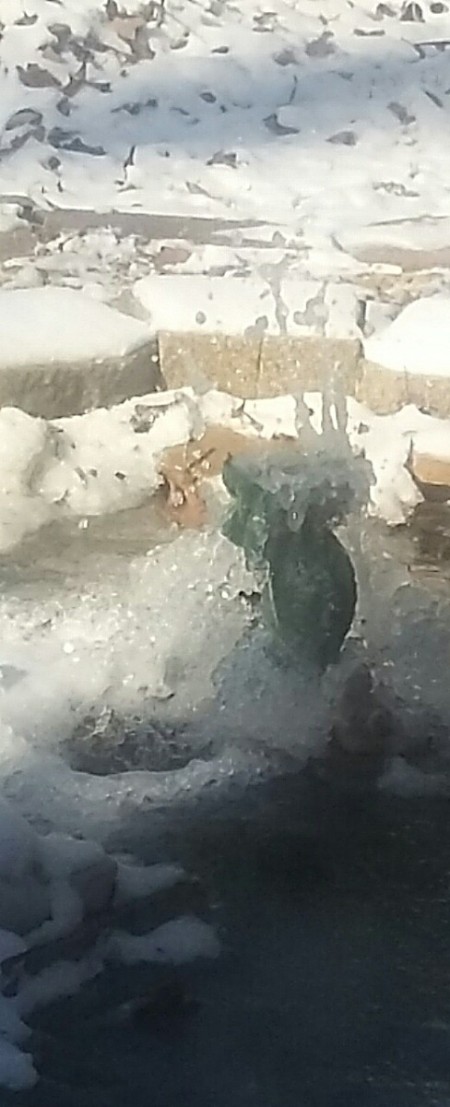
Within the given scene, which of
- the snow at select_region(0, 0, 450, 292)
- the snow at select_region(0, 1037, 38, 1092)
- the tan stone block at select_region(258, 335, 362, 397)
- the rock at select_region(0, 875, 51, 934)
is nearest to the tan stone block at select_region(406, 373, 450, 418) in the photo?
the tan stone block at select_region(258, 335, 362, 397)

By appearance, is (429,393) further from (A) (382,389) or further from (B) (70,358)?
(B) (70,358)

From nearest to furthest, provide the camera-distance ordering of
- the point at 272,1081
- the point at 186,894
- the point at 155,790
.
Result: 1. the point at 272,1081
2. the point at 186,894
3. the point at 155,790

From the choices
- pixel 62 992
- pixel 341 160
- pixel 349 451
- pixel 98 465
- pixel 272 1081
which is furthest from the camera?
pixel 341 160

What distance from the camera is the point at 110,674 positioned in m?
2.51

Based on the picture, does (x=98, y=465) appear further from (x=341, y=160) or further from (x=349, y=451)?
(x=341, y=160)

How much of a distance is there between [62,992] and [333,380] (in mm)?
1344

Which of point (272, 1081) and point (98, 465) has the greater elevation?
point (272, 1081)

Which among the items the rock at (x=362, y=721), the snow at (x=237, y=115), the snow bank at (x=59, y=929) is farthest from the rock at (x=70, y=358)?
the snow bank at (x=59, y=929)

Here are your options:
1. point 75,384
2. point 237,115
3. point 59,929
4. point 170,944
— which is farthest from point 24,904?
point 237,115

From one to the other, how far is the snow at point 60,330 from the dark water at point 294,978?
98 cm

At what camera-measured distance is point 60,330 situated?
292 centimetres

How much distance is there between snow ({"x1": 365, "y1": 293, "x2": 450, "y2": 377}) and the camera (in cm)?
282

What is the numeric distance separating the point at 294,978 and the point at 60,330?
142cm

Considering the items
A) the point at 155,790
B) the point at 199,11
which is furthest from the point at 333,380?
the point at 199,11
